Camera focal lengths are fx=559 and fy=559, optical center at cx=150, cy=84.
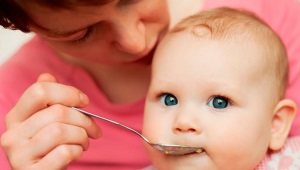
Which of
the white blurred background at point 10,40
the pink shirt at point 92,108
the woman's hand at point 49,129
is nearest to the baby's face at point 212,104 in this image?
the woman's hand at point 49,129

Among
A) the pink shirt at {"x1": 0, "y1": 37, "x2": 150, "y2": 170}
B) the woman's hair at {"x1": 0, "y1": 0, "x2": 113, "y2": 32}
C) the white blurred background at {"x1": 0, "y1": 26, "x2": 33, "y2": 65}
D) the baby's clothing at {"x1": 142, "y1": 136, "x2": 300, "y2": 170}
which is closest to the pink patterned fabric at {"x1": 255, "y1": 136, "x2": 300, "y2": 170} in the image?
the baby's clothing at {"x1": 142, "y1": 136, "x2": 300, "y2": 170}

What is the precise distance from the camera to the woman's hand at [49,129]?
0.74m

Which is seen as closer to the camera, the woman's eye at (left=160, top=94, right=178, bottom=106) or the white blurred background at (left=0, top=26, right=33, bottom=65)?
the woman's eye at (left=160, top=94, right=178, bottom=106)

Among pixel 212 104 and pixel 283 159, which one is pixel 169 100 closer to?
pixel 212 104

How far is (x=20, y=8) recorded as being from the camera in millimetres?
721

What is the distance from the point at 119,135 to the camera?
1.07m

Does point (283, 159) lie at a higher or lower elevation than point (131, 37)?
lower

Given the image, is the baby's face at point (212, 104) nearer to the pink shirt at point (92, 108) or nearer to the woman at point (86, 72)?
the woman at point (86, 72)

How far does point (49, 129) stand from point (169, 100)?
181mm

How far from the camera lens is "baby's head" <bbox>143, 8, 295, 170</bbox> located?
77 centimetres

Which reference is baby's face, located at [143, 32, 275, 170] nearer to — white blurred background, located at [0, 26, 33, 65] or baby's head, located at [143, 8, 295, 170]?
baby's head, located at [143, 8, 295, 170]

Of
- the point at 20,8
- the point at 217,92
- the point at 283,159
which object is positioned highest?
the point at 20,8

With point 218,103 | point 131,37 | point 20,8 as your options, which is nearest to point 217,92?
point 218,103

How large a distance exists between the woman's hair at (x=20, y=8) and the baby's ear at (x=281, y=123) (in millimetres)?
332
